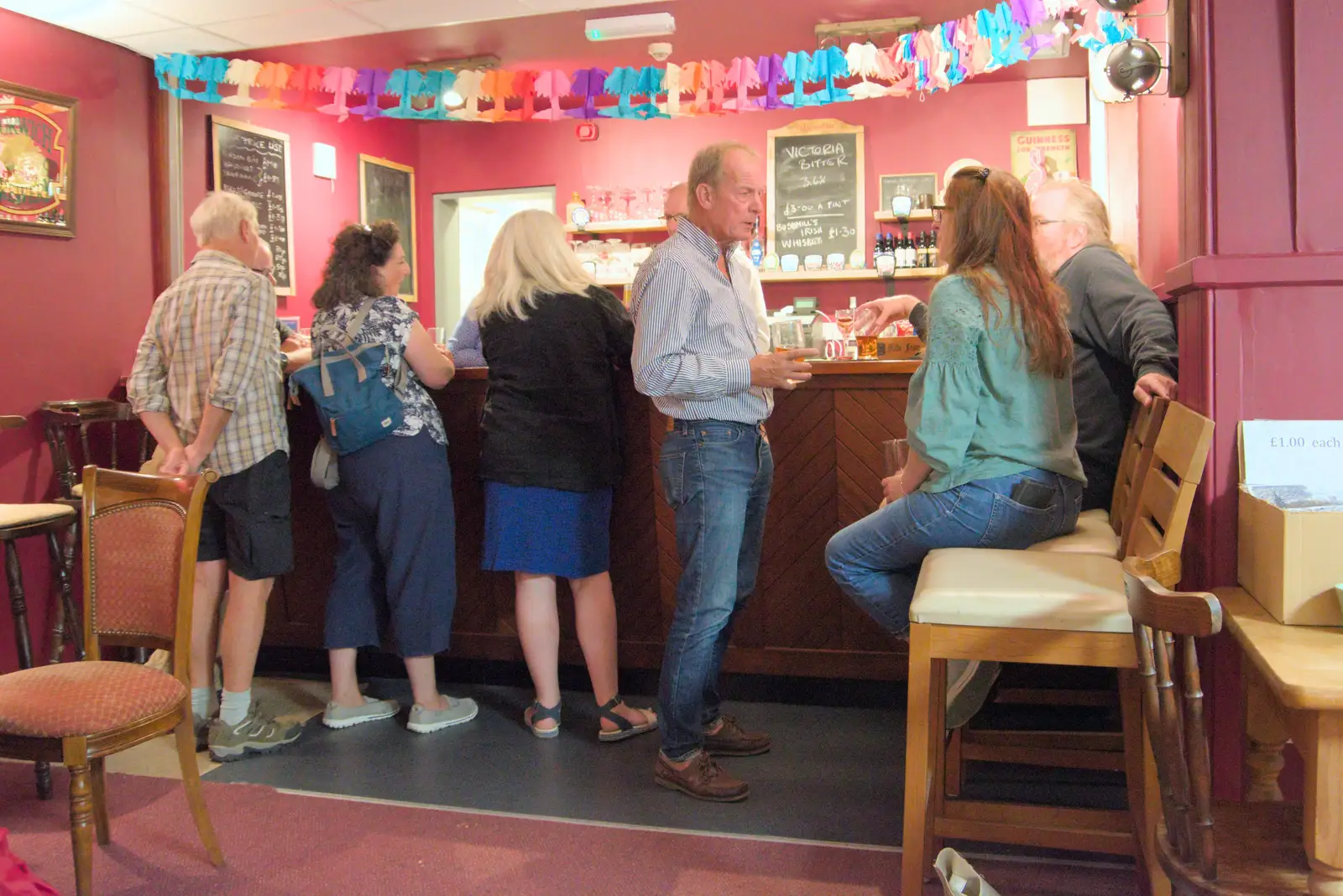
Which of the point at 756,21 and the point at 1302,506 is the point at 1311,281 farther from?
the point at 756,21

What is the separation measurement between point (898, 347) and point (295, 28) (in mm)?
2953

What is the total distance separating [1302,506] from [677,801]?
158cm

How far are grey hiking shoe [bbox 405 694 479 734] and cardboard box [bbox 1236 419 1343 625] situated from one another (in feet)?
7.44

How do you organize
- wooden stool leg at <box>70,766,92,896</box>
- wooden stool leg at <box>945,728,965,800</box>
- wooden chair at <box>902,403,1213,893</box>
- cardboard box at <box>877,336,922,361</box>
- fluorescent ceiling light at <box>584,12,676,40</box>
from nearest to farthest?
wooden chair at <box>902,403,1213,893</box>
wooden stool leg at <box>70,766,92,896</box>
wooden stool leg at <box>945,728,965,800</box>
cardboard box at <box>877,336,922,361</box>
fluorescent ceiling light at <box>584,12,676,40</box>

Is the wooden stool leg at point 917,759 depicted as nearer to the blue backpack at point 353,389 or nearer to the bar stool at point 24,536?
the blue backpack at point 353,389

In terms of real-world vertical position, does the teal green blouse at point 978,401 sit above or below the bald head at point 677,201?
below

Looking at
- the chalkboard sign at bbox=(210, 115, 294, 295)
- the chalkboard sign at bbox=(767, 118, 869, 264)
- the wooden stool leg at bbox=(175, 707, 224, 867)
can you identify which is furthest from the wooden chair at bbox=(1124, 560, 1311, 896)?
the chalkboard sign at bbox=(767, 118, 869, 264)

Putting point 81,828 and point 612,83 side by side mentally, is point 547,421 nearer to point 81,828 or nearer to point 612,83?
point 81,828

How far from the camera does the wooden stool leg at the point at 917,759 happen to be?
197cm

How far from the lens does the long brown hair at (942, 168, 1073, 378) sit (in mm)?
2268

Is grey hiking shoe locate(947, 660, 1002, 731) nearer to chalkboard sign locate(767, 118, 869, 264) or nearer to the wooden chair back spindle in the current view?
the wooden chair back spindle

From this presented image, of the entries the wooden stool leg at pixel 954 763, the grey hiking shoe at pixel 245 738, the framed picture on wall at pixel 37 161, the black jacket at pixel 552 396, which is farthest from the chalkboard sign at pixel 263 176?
the wooden stool leg at pixel 954 763

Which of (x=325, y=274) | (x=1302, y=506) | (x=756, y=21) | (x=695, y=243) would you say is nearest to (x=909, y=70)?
(x=756, y=21)

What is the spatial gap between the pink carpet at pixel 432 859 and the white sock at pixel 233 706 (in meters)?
0.40
